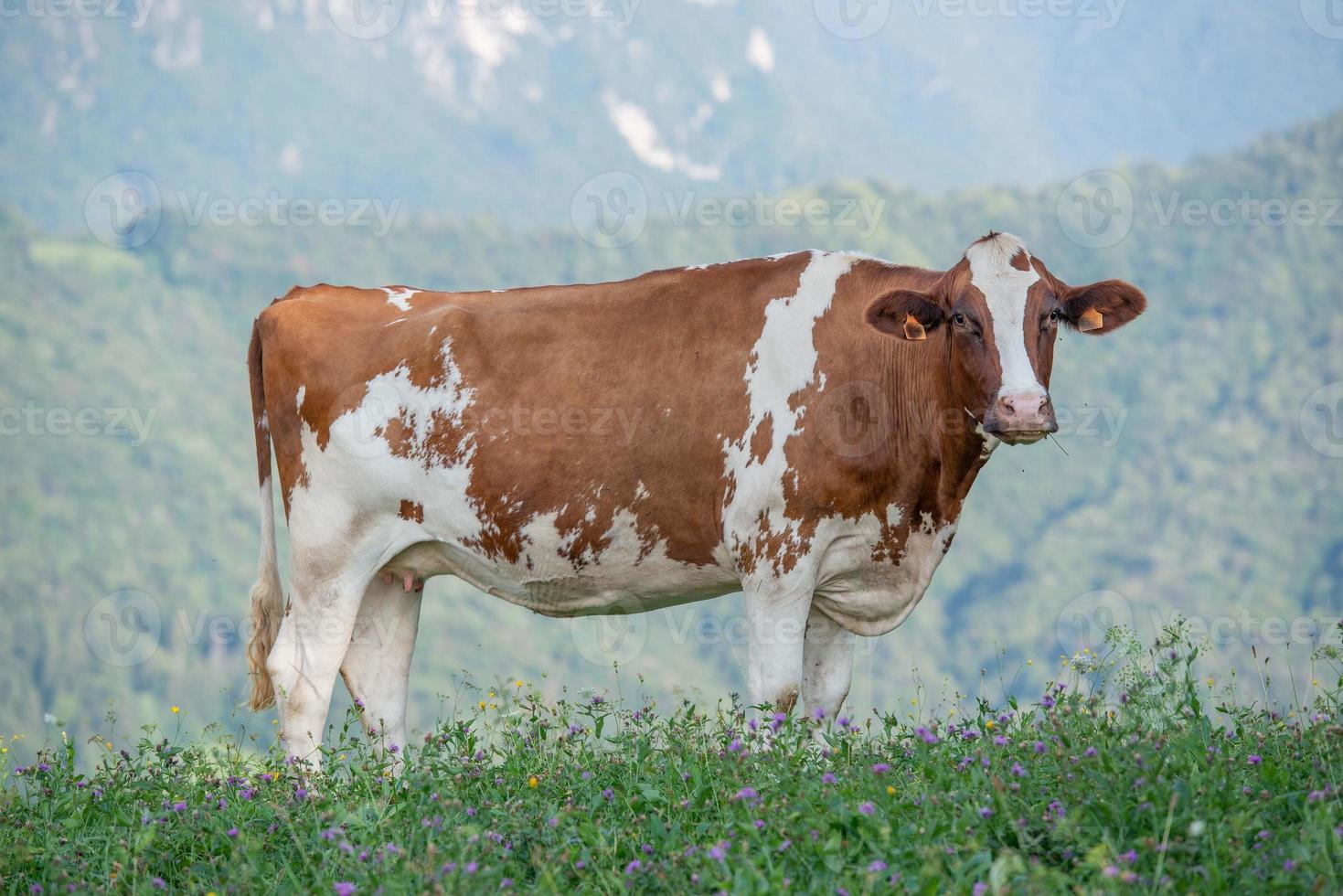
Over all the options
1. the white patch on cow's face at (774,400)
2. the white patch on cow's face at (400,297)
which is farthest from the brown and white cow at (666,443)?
the white patch on cow's face at (400,297)

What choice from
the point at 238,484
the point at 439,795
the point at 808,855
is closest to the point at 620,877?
the point at 808,855

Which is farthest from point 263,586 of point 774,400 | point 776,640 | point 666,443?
point 774,400

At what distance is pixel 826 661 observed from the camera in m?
9.23

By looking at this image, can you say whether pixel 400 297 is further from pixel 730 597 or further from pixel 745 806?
pixel 730 597

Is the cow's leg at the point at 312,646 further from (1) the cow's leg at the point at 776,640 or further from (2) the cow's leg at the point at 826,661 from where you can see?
(2) the cow's leg at the point at 826,661

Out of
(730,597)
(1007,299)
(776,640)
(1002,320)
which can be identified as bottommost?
(730,597)

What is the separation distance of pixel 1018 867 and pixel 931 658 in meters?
115

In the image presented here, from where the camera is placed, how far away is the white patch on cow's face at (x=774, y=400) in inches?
334

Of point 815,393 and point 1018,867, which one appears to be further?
point 815,393

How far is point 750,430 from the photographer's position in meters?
8.62

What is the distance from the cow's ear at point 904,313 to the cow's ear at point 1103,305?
75 centimetres

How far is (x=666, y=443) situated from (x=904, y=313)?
1535 millimetres

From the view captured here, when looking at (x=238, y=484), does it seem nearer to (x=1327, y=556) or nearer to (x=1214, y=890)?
(x=1327, y=556)

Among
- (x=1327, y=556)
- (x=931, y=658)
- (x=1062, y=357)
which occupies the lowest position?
(x=931, y=658)
